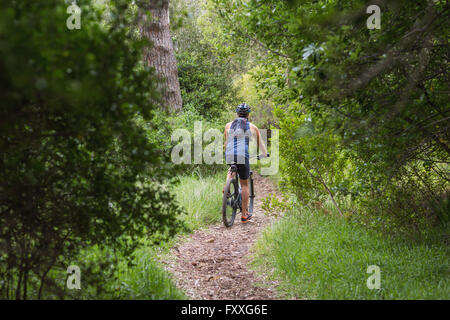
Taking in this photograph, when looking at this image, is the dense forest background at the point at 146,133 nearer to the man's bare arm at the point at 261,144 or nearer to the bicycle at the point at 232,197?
the bicycle at the point at 232,197

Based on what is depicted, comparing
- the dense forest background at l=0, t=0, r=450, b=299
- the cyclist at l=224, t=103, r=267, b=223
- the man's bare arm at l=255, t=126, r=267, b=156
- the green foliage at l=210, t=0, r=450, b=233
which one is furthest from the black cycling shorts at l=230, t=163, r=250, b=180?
the green foliage at l=210, t=0, r=450, b=233

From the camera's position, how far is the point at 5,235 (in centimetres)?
254

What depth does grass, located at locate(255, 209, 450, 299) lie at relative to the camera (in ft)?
11.8

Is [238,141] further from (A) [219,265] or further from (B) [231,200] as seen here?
(A) [219,265]

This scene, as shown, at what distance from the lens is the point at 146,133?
133 inches

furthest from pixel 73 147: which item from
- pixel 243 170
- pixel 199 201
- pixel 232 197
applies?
pixel 199 201

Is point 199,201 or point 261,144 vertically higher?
point 261,144

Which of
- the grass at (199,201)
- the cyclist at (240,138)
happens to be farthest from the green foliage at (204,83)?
the cyclist at (240,138)

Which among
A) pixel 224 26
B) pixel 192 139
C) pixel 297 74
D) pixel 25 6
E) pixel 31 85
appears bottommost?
pixel 31 85

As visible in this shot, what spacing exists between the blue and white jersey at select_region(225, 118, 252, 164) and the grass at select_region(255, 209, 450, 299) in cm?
174

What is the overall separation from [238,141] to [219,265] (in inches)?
97.8
